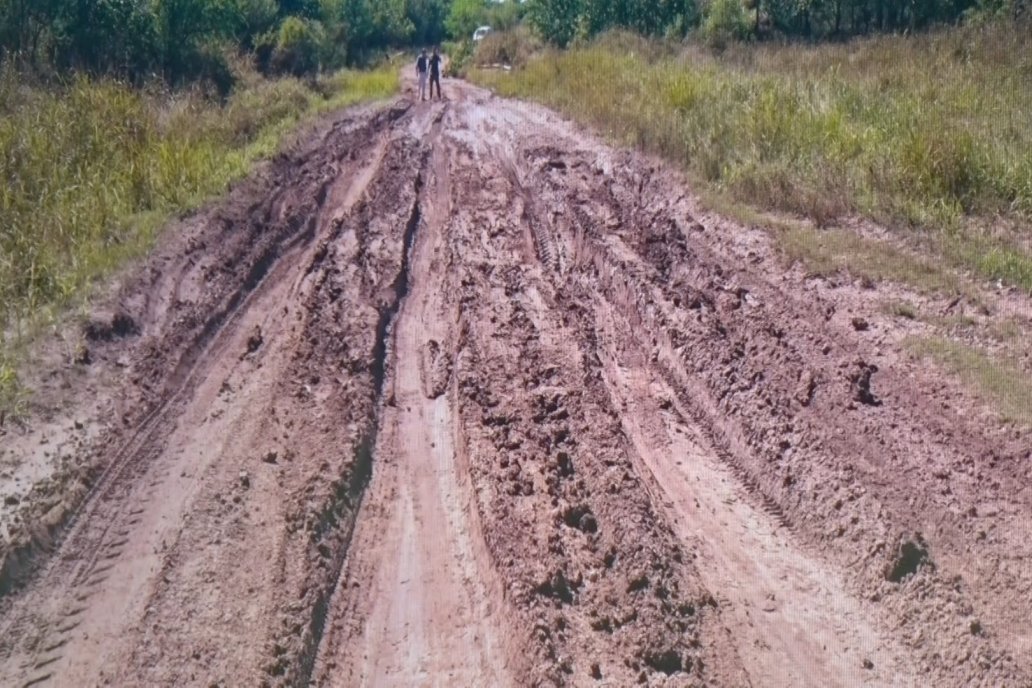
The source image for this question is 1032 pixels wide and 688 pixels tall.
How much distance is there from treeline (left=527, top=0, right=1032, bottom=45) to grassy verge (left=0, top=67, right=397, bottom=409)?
1494cm

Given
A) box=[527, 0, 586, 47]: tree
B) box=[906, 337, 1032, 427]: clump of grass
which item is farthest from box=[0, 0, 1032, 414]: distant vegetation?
box=[527, 0, 586, 47]: tree

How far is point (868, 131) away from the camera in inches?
452

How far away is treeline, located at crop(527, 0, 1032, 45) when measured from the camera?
79.4 feet

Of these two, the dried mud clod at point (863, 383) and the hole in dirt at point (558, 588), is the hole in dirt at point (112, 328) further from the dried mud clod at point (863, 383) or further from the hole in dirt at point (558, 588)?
the dried mud clod at point (863, 383)

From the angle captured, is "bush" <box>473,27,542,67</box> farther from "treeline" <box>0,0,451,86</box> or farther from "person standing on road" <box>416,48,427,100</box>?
"person standing on road" <box>416,48,427,100</box>

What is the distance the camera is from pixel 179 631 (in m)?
4.84

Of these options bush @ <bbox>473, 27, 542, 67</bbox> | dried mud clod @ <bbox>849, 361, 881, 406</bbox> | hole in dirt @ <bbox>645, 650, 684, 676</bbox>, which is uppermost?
bush @ <bbox>473, 27, 542, 67</bbox>

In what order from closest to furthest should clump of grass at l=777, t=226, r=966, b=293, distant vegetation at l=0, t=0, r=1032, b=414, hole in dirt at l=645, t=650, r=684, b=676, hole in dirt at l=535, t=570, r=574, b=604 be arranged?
hole in dirt at l=645, t=650, r=684, b=676 → hole in dirt at l=535, t=570, r=574, b=604 → clump of grass at l=777, t=226, r=966, b=293 → distant vegetation at l=0, t=0, r=1032, b=414

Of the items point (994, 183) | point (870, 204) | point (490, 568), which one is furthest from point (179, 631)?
point (994, 183)

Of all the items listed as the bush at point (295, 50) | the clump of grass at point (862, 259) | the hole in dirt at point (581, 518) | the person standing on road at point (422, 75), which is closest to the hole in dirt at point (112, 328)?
the hole in dirt at point (581, 518)

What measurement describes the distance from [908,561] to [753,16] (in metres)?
26.3

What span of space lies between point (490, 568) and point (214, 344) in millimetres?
3846

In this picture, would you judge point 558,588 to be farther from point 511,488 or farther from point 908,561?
point 908,561

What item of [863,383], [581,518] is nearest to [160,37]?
[863,383]
